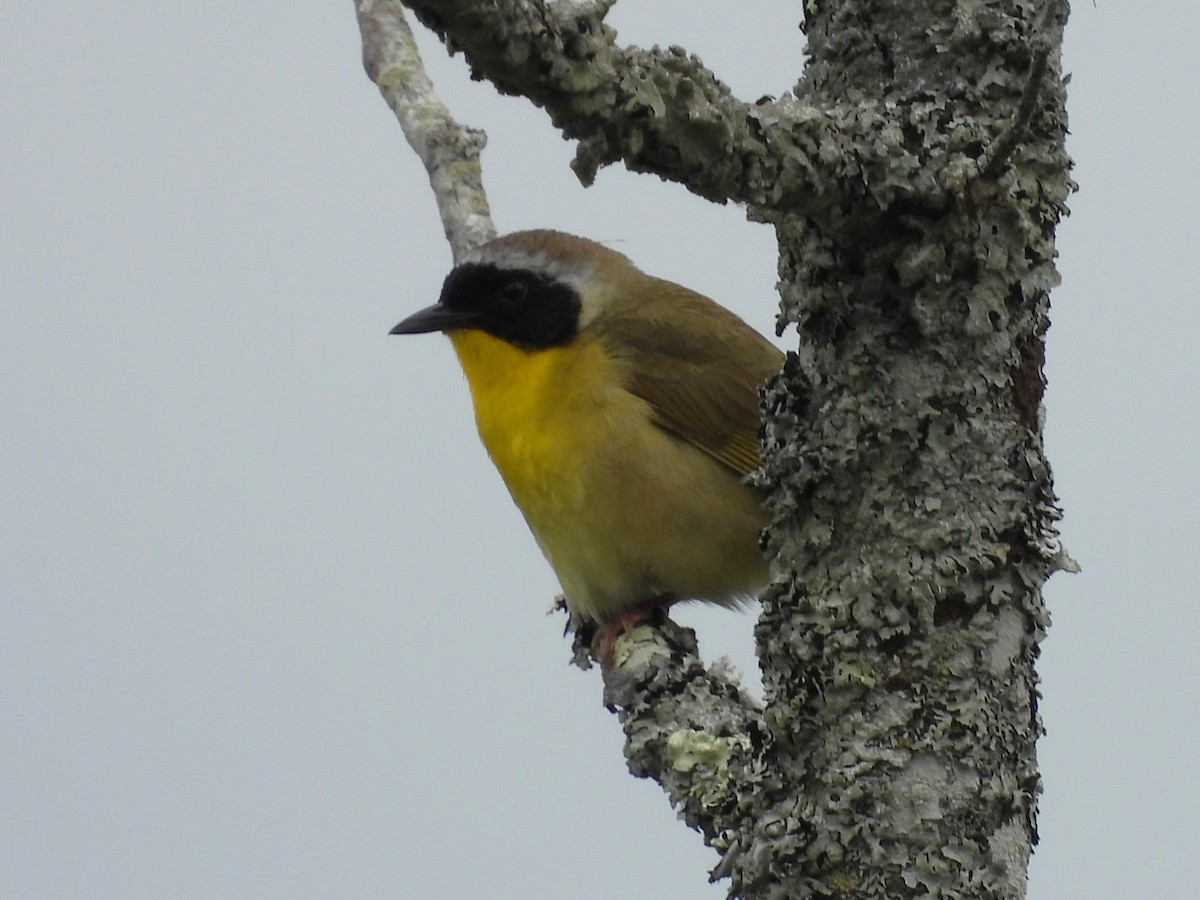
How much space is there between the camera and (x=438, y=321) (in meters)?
4.89

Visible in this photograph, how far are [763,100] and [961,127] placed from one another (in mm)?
334

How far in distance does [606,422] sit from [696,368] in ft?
1.47

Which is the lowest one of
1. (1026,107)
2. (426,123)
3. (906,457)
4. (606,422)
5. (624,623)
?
(906,457)

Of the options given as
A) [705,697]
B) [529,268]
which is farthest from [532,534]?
→ [705,697]

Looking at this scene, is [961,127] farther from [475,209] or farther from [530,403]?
[475,209]

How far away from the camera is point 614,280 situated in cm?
518

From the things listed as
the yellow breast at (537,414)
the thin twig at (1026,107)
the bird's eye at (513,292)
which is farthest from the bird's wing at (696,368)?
the thin twig at (1026,107)

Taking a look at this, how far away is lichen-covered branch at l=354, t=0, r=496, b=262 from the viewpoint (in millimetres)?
4973

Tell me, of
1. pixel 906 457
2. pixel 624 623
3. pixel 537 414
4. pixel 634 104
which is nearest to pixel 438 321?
pixel 537 414

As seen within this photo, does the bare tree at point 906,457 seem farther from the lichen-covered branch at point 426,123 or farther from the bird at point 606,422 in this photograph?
the lichen-covered branch at point 426,123

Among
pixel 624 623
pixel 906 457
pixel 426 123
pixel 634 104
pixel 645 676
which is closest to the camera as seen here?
pixel 634 104

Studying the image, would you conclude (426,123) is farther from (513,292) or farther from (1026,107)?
(1026,107)

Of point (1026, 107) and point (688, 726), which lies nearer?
Result: point (1026, 107)

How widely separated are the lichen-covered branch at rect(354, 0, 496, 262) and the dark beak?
244 millimetres
